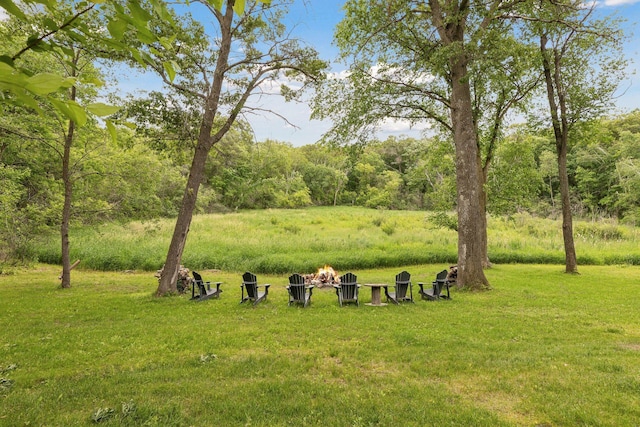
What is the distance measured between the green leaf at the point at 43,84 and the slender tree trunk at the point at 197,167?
10069mm

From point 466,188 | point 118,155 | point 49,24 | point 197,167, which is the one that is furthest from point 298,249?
point 49,24

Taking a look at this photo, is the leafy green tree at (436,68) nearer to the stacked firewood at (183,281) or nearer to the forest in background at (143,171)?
the forest in background at (143,171)

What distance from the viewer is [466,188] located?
11117 millimetres

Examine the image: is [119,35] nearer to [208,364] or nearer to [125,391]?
[125,391]

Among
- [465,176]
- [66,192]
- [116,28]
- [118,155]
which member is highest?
[118,155]

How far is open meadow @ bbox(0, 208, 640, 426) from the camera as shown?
12.5 feet

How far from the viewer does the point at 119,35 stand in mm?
1047

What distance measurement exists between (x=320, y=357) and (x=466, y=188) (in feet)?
25.7

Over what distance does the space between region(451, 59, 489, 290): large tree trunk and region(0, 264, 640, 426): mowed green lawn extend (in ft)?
4.41

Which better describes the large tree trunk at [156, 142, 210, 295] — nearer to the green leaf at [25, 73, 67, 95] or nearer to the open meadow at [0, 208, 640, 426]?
the open meadow at [0, 208, 640, 426]

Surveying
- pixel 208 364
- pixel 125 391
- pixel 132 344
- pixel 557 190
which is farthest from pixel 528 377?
pixel 557 190

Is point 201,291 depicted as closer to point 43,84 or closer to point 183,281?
point 183,281

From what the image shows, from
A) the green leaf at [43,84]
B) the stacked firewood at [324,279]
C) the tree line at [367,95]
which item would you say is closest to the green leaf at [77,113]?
the green leaf at [43,84]

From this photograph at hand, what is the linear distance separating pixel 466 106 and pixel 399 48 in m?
3.76
